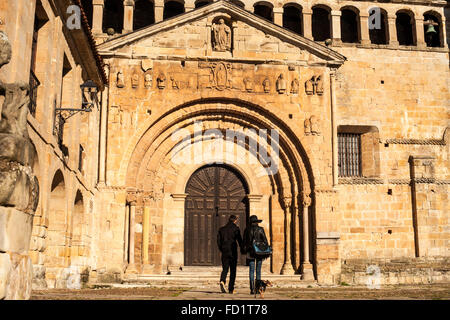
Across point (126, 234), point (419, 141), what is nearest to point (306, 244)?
point (126, 234)

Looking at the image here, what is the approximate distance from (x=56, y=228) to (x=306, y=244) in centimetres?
797

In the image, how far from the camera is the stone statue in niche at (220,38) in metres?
17.5

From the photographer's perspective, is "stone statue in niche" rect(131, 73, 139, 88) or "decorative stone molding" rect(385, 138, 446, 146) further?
"decorative stone molding" rect(385, 138, 446, 146)

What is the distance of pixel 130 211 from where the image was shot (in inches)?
652

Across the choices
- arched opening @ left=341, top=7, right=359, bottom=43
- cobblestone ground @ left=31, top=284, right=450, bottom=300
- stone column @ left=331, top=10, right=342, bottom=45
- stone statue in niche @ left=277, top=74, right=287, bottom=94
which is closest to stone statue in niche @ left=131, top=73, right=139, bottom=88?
stone statue in niche @ left=277, top=74, right=287, bottom=94

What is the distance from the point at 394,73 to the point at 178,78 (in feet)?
26.0

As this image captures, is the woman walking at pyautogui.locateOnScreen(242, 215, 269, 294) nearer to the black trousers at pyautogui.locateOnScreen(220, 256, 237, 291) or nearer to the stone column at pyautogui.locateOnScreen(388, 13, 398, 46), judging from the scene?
the black trousers at pyautogui.locateOnScreen(220, 256, 237, 291)

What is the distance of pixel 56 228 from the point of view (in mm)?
12164

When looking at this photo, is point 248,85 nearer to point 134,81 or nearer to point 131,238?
point 134,81

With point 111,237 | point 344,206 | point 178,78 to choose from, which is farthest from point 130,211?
point 344,206

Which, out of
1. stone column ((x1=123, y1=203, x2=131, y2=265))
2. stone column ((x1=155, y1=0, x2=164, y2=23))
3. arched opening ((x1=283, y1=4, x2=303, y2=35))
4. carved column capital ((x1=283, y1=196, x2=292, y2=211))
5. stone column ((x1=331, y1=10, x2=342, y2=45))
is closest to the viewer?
stone column ((x1=123, y1=203, x2=131, y2=265))

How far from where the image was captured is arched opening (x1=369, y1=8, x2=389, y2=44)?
66.6 feet

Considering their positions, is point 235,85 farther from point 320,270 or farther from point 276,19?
point 320,270

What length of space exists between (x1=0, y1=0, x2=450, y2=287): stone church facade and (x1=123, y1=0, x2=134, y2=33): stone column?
0.13 feet
